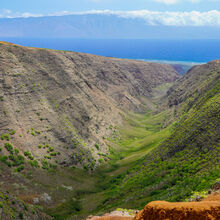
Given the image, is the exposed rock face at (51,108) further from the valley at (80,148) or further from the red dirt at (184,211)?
the red dirt at (184,211)

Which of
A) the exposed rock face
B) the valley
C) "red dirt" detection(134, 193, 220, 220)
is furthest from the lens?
the exposed rock face

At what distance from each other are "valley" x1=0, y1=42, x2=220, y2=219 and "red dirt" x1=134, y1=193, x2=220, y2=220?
9.92 meters

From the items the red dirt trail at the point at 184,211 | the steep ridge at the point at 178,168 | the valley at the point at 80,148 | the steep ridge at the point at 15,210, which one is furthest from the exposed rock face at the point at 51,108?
the red dirt trail at the point at 184,211

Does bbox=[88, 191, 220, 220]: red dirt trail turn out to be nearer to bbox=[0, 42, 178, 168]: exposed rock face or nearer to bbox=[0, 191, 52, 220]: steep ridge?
bbox=[0, 191, 52, 220]: steep ridge

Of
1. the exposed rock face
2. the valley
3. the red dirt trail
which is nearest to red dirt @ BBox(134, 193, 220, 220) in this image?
the red dirt trail

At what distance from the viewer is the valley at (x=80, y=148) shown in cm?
3341

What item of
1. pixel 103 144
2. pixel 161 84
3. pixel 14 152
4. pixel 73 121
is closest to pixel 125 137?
pixel 103 144

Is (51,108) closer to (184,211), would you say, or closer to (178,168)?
(178,168)

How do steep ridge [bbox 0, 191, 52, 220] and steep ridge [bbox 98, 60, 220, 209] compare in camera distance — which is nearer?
steep ridge [bbox 0, 191, 52, 220]

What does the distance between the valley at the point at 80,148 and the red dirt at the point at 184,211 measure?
992 centimetres

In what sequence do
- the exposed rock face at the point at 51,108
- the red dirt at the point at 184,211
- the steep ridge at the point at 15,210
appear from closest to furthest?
the red dirt at the point at 184,211 < the steep ridge at the point at 15,210 < the exposed rock face at the point at 51,108

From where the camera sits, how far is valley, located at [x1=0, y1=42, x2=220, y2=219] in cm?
3341

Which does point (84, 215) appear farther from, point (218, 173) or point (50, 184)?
point (218, 173)

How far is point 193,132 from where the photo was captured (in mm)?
39750
